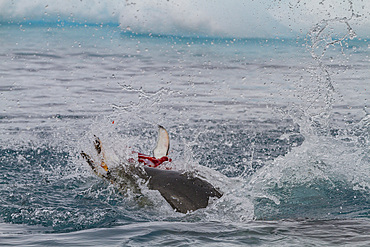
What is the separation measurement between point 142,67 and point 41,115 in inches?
349

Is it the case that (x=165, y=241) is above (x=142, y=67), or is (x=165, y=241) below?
below

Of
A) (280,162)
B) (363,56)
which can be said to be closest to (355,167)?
(280,162)

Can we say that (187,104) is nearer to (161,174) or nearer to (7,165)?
(7,165)

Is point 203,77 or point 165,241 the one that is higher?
point 203,77

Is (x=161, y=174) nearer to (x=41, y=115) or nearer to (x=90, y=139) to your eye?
(x=90, y=139)

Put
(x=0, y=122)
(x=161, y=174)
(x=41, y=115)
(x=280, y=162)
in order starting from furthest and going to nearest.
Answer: (x=41, y=115) < (x=0, y=122) < (x=280, y=162) < (x=161, y=174)

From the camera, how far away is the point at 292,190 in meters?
5.32

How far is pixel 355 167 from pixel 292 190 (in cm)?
106

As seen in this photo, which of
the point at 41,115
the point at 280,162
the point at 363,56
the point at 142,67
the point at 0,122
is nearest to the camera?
the point at 280,162

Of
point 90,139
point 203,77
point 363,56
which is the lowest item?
point 90,139

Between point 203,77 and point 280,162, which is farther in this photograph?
point 203,77

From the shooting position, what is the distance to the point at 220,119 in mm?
9594

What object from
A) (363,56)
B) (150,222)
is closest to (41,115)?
(150,222)

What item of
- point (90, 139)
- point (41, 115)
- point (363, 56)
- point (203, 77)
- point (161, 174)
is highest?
point (363, 56)
